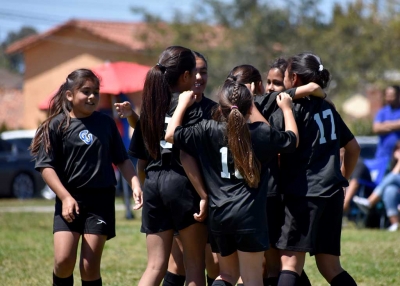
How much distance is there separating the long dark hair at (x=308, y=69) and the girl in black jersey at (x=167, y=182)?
2.21 feet

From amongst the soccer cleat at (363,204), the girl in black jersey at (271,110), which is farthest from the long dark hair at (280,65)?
the soccer cleat at (363,204)

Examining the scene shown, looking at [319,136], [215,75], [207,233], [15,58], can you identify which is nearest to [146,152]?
[207,233]

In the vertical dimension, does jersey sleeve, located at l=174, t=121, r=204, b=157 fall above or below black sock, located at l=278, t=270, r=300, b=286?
above

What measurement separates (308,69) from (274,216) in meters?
0.99

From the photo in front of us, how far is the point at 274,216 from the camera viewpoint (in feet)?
16.9

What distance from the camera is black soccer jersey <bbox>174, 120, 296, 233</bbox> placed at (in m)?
4.71

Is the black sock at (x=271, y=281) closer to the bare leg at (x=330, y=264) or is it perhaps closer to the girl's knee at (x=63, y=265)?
the bare leg at (x=330, y=264)

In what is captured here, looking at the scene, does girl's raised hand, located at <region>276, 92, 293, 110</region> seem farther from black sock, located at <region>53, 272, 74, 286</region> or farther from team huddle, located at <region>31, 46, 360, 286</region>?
black sock, located at <region>53, 272, 74, 286</region>

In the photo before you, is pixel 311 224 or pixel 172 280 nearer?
pixel 311 224

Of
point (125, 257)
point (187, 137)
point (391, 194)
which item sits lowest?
point (125, 257)

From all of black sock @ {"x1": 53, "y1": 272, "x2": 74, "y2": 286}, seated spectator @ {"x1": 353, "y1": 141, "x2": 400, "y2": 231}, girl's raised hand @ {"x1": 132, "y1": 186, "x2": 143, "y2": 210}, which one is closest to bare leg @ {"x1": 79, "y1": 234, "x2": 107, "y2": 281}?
black sock @ {"x1": 53, "y1": 272, "x2": 74, "y2": 286}

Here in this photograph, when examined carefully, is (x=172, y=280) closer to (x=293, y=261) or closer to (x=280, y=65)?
(x=293, y=261)

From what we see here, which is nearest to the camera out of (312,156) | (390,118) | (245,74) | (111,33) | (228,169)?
(228,169)

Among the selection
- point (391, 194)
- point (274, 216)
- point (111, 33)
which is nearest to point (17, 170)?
point (391, 194)
